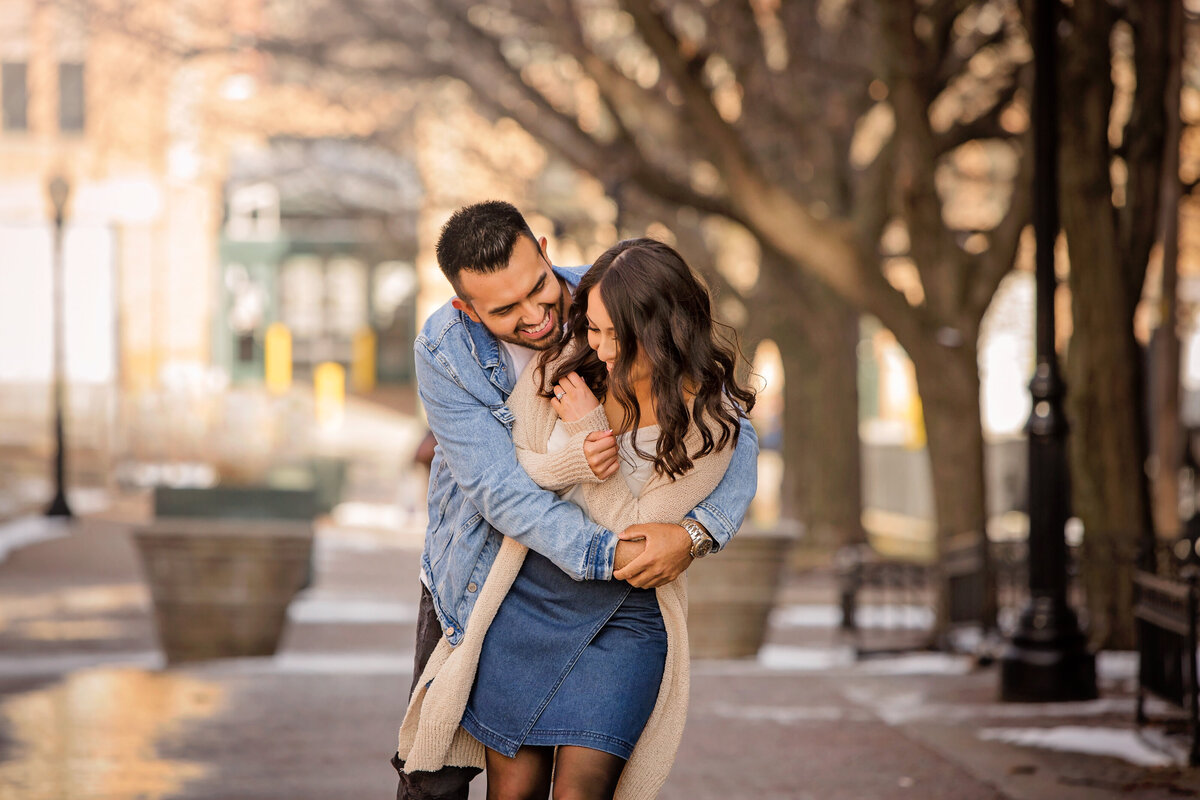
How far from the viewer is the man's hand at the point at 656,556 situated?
3.46m

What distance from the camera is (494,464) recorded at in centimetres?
353

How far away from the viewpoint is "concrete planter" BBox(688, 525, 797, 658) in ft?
34.5

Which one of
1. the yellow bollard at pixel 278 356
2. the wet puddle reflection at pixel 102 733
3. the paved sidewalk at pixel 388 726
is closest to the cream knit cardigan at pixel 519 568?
the paved sidewalk at pixel 388 726

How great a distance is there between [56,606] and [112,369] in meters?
28.0

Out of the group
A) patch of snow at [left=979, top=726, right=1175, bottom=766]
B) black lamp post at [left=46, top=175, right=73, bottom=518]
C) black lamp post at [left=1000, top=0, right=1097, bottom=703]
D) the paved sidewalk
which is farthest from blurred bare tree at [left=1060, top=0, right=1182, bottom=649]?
black lamp post at [left=46, top=175, right=73, bottom=518]

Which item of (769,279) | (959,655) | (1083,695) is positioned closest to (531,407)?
(1083,695)

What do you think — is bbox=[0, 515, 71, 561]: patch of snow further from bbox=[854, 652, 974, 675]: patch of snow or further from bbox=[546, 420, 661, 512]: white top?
bbox=[546, 420, 661, 512]: white top

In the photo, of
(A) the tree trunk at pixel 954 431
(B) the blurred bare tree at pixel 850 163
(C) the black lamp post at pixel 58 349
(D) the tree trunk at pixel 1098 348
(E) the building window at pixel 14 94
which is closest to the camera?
(D) the tree trunk at pixel 1098 348

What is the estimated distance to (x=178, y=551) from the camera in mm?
10484

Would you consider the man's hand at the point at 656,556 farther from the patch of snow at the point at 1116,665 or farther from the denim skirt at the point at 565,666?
the patch of snow at the point at 1116,665

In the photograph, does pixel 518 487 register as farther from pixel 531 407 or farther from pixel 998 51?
pixel 998 51

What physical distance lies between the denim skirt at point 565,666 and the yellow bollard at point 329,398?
3168 cm

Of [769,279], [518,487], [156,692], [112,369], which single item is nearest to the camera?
[518,487]

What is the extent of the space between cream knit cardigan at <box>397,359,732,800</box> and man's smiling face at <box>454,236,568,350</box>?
0.34ft
